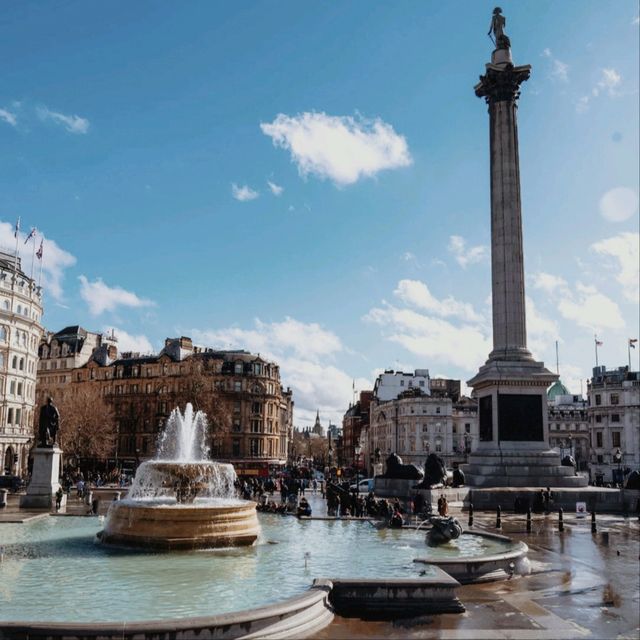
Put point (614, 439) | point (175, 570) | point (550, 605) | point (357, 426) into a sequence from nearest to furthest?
point (550, 605), point (175, 570), point (614, 439), point (357, 426)

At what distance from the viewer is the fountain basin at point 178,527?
18.4 metres

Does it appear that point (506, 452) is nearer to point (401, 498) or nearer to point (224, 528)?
point (401, 498)

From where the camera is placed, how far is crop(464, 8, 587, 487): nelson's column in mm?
37125

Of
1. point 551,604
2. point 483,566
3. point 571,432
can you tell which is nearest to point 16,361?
point 483,566

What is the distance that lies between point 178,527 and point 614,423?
8204 cm

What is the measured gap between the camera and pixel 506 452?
1476 inches

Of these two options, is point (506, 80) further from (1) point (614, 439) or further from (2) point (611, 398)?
(1) point (614, 439)

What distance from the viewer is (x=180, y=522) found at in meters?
18.4

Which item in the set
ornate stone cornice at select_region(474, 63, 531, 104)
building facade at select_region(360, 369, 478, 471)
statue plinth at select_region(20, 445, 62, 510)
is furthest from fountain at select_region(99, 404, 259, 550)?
building facade at select_region(360, 369, 478, 471)

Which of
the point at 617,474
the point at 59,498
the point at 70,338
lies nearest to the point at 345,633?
the point at 59,498

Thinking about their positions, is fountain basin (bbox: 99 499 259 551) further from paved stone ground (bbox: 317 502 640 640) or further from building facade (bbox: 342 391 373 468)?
building facade (bbox: 342 391 373 468)

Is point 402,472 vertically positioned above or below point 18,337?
below

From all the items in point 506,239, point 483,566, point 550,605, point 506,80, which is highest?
point 506,80

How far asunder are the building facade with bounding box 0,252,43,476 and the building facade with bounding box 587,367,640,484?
221 feet
